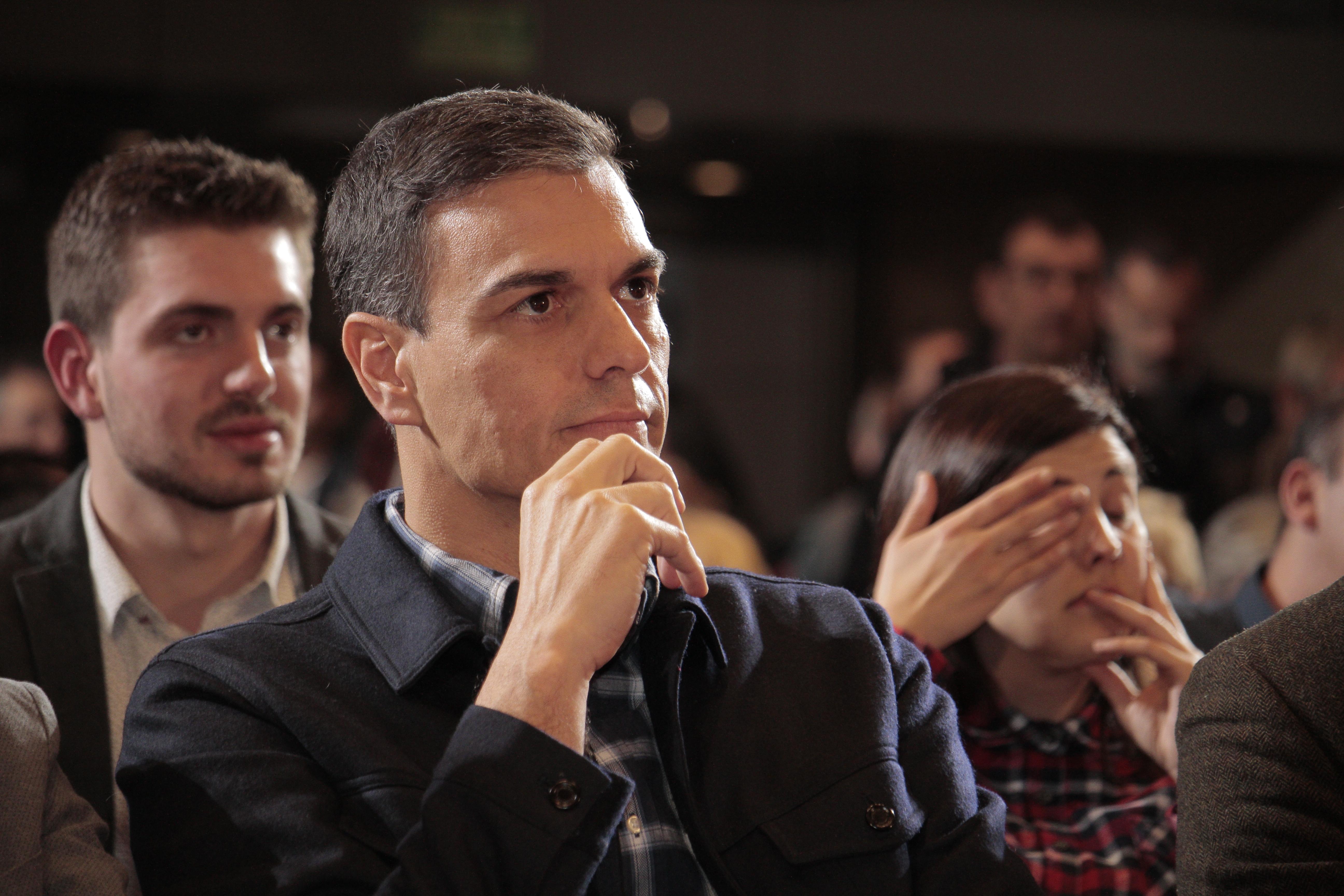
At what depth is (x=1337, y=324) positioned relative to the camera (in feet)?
15.9

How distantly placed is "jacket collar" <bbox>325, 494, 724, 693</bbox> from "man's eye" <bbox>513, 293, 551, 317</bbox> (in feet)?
0.94

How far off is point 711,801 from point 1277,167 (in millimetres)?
5457

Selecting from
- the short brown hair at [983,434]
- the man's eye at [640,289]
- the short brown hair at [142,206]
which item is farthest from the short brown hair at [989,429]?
the short brown hair at [142,206]

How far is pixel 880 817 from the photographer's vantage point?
128cm

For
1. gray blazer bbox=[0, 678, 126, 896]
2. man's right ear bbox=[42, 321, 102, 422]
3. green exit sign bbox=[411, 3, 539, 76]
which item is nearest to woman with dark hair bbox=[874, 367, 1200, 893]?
gray blazer bbox=[0, 678, 126, 896]

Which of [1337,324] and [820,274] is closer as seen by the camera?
[1337,324]

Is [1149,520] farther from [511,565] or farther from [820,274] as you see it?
[820,274]

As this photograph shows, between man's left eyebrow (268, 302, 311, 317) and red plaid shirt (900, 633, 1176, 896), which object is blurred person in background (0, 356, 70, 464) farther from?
red plaid shirt (900, 633, 1176, 896)

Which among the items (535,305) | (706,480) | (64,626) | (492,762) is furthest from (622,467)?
(706,480)

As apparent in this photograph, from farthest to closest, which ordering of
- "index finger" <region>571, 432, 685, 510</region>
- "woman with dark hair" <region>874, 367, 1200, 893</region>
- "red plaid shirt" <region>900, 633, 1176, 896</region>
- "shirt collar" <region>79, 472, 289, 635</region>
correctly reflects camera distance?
"shirt collar" <region>79, 472, 289, 635</region>
"woman with dark hair" <region>874, 367, 1200, 893</region>
"red plaid shirt" <region>900, 633, 1176, 896</region>
"index finger" <region>571, 432, 685, 510</region>

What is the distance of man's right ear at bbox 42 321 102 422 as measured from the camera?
2012 millimetres

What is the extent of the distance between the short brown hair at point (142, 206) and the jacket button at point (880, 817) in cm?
128

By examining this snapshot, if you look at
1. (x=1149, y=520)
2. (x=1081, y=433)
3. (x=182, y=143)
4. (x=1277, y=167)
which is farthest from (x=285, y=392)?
(x=1277, y=167)

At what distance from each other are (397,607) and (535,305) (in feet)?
1.10
